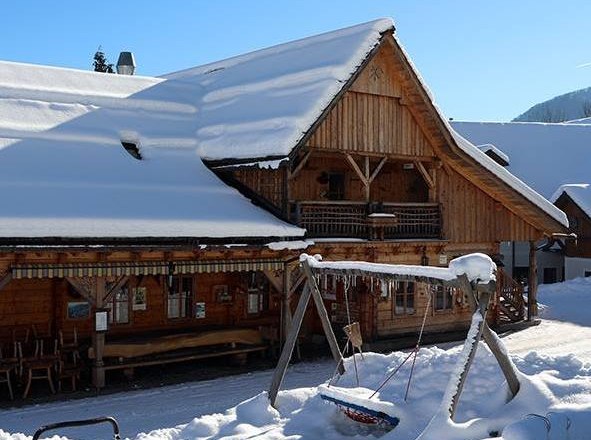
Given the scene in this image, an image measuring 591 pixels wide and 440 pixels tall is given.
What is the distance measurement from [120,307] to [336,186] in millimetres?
7904

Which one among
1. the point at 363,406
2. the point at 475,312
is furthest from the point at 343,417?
the point at 475,312

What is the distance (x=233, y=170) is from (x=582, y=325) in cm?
1171

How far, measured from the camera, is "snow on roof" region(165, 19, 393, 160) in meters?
18.4

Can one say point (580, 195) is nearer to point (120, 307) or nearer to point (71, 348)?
point (120, 307)

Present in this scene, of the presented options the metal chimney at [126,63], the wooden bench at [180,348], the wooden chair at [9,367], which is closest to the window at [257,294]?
the wooden bench at [180,348]

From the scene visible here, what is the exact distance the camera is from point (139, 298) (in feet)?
58.8

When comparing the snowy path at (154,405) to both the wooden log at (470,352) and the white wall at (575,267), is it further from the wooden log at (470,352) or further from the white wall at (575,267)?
the white wall at (575,267)

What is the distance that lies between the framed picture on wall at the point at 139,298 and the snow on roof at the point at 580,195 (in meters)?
24.1

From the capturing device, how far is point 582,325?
23.5 metres

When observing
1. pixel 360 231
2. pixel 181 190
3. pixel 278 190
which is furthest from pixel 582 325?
pixel 181 190

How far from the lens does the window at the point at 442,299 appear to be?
2242cm

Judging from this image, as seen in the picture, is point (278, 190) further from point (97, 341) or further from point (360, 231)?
point (97, 341)

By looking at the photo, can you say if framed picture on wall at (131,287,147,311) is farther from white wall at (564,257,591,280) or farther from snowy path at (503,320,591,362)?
white wall at (564,257,591,280)

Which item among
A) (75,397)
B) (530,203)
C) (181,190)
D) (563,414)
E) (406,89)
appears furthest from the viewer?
(530,203)
